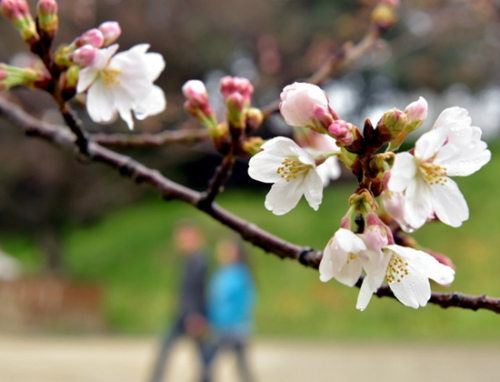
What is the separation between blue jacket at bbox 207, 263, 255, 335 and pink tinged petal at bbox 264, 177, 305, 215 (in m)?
4.95

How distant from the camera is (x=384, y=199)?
78 centimetres

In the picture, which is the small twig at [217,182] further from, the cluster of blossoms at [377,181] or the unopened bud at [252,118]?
the cluster of blossoms at [377,181]

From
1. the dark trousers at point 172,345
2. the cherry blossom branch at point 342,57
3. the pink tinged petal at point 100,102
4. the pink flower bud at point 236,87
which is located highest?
the pink flower bud at point 236,87

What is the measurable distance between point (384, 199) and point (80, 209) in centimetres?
1409

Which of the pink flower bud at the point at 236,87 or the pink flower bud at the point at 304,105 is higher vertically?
the pink flower bud at the point at 304,105

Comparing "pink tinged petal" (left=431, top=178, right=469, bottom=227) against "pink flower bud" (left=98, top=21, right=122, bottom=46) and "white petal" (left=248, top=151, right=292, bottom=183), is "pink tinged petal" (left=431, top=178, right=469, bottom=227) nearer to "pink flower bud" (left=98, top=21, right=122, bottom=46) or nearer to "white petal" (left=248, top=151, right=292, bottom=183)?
"white petal" (left=248, top=151, right=292, bottom=183)

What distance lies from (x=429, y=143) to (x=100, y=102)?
1.88ft

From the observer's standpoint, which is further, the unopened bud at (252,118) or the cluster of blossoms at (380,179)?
the unopened bud at (252,118)

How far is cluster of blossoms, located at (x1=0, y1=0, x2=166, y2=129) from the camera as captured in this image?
37.3 inches

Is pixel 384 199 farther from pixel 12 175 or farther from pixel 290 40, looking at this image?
pixel 290 40

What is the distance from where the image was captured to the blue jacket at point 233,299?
5660 millimetres

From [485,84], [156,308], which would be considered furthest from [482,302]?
[485,84]

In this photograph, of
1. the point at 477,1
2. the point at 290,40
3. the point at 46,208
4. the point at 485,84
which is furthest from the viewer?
the point at 485,84

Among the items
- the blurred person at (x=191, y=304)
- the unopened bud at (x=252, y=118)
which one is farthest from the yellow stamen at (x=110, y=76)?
the blurred person at (x=191, y=304)
